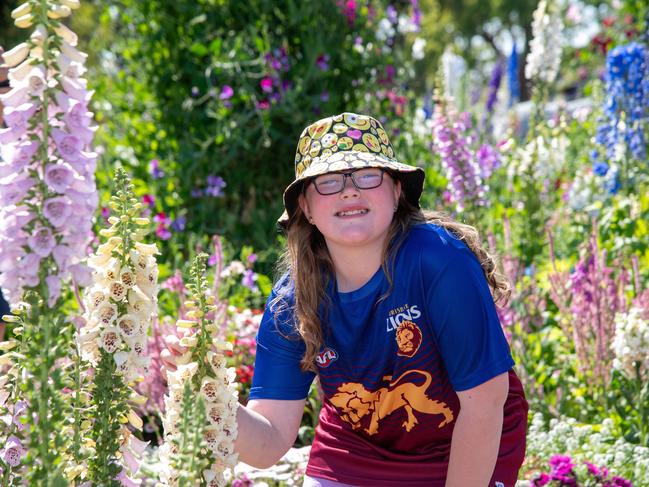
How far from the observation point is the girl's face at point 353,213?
229 cm

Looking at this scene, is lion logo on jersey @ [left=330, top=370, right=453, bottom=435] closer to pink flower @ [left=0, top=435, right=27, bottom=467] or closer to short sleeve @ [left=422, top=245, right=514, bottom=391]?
short sleeve @ [left=422, top=245, right=514, bottom=391]

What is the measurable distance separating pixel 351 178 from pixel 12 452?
1.10 m

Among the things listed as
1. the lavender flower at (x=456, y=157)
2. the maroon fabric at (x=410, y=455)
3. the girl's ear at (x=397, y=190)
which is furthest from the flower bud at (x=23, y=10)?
the lavender flower at (x=456, y=157)

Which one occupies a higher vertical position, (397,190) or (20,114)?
(20,114)

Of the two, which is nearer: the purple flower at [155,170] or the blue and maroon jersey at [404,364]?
the blue and maroon jersey at [404,364]

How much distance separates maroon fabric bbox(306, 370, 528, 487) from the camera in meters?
2.40

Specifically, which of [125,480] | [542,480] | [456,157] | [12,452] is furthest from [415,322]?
[456,157]

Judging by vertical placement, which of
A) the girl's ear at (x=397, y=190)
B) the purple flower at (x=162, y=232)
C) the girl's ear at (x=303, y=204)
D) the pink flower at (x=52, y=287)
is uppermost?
the girl's ear at (x=397, y=190)

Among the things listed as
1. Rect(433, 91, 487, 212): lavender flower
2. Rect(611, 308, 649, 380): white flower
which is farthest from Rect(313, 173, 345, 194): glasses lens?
Rect(433, 91, 487, 212): lavender flower

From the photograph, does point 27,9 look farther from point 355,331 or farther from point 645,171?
point 645,171

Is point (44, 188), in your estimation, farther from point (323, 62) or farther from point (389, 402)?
point (323, 62)

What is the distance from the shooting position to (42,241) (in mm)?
1356

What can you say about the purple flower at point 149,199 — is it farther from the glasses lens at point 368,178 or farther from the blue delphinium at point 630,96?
the glasses lens at point 368,178

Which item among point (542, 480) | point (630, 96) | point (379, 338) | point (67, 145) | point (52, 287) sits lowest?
point (542, 480)
